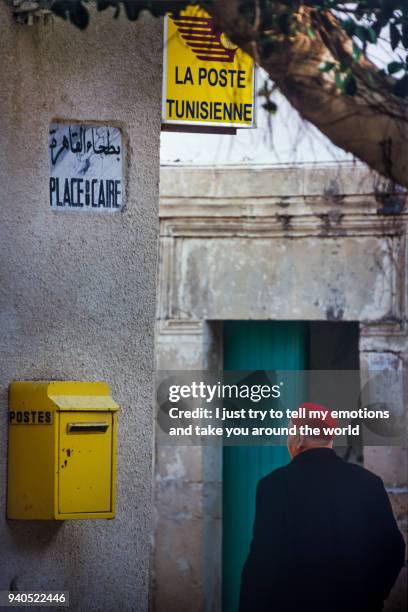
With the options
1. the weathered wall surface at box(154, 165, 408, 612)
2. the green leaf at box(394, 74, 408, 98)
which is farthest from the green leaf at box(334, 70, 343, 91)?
the weathered wall surface at box(154, 165, 408, 612)

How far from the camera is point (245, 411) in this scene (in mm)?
8211

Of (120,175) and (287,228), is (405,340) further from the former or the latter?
(120,175)

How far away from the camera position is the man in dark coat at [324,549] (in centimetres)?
515

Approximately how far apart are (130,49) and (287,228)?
4326 mm

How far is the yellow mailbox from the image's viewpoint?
400 centimetres

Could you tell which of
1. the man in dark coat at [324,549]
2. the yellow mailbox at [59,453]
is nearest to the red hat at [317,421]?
the man in dark coat at [324,549]

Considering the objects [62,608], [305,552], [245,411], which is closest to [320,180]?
[245,411]

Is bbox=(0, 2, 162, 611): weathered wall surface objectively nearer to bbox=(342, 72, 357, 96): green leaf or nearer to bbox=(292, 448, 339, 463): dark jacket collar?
bbox=(342, 72, 357, 96): green leaf

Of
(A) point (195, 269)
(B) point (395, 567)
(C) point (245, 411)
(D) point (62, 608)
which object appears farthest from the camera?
(A) point (195, 269)

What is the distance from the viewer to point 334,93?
4.04 meters

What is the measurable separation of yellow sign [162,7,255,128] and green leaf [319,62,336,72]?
2.64 ft

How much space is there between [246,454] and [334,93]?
5.24 m

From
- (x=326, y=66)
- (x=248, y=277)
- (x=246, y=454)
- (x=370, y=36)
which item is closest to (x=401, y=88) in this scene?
(x=326, y=66)

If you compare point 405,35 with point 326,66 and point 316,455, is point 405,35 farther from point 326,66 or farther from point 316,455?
point 316,455
